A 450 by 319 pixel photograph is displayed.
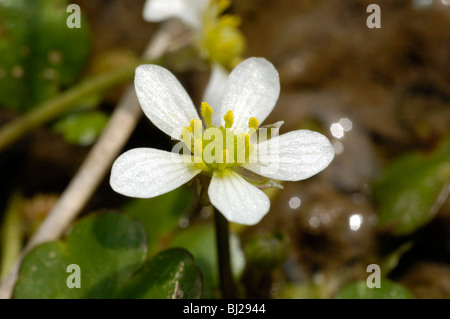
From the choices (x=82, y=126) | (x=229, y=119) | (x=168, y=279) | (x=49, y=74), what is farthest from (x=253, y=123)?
(x=49, y=74)

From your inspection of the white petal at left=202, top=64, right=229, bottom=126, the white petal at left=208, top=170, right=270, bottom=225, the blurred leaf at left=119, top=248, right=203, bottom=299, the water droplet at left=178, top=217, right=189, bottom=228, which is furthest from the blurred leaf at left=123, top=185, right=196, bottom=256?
the white petal at left=208, top=170, right=270, bottom=225

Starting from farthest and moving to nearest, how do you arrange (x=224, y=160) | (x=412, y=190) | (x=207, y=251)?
(x=412, y=190) → (x=207, y=251) → (x=224, y=160)

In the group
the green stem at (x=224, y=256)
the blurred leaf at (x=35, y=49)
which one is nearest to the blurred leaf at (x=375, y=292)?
the green stem at (x=224, y=256)

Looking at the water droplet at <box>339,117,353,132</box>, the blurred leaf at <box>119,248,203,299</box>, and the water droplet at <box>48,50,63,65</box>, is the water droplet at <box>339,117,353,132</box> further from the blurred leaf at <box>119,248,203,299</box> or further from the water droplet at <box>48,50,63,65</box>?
the water droplet at <box>48,50,63,65</box>

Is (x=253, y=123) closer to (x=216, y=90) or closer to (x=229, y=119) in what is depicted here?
(x=229, y=119)
